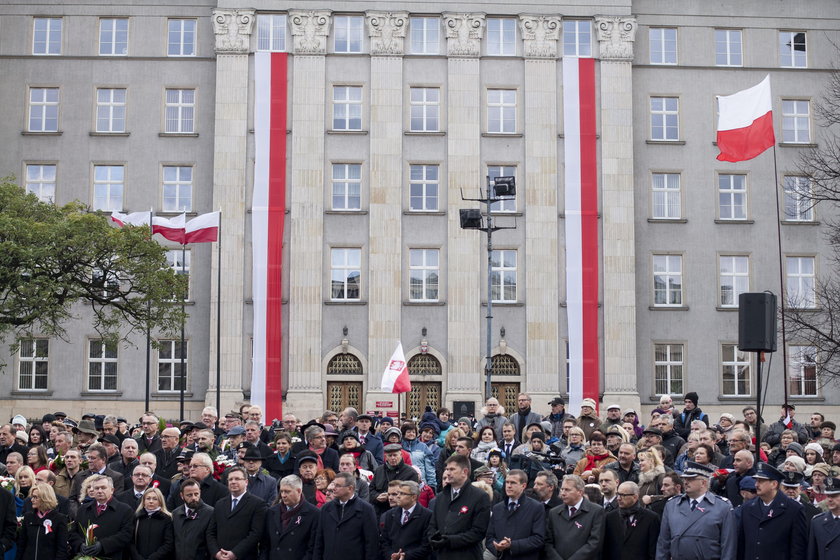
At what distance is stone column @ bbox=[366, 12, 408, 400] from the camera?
45719mm

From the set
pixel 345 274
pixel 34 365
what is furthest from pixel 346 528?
pixel 34 365

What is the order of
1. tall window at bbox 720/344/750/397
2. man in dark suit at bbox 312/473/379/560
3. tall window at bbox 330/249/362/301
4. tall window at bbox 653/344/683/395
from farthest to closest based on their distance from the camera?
tall window at bbox 720/344/750/397 < tall window at bbox 653/344/683/395 < tall window at bbox 330/249/362/301 < man in dark suit at bbox 312/473/379/560

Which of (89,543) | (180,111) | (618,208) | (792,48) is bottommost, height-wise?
(89,543)

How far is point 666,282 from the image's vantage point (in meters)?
47.8

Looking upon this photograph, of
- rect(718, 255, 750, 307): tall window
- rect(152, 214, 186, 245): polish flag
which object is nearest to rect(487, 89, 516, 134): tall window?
rect(718, 255, 750, 307): tall window

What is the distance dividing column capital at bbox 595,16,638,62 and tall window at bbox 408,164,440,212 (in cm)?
824

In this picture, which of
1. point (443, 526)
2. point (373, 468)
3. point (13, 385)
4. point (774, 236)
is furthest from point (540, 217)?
point (443, 526)

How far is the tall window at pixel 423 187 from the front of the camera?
46.7 metres

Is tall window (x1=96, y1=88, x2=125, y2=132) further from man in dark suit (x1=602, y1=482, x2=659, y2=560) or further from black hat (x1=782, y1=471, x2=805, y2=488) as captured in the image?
man in dark suit (x1=602, y1=482, x2=659, y2=560)

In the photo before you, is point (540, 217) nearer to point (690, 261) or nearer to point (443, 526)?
point (690, 261)

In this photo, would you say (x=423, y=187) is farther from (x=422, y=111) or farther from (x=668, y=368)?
(x=668, y=368)

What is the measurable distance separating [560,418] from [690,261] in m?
26.6

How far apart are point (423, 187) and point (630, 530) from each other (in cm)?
3385

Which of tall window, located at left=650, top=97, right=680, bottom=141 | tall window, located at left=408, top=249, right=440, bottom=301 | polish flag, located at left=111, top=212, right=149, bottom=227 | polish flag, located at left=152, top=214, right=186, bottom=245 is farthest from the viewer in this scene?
tall window, located at left=650, top=97, right=680, bottom=141
